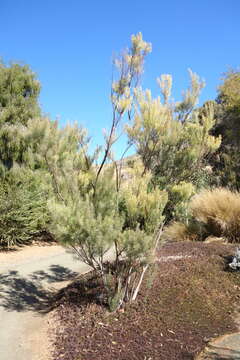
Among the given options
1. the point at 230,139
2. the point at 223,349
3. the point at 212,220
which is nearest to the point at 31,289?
the point at 223,349

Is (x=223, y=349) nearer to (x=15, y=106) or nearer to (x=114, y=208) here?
(x=114, y=208)

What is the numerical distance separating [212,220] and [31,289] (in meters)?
5.30

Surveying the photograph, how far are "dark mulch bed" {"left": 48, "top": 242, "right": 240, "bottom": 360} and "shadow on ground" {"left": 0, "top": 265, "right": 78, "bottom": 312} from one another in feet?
1.25

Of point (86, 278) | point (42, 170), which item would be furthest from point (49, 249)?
point (86, 278)

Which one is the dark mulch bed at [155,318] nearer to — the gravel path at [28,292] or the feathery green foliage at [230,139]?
the gravel path at [28,292]

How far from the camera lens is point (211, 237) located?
8.84 meters

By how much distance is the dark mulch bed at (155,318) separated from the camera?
3.65m

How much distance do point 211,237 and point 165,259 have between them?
2.68 meters

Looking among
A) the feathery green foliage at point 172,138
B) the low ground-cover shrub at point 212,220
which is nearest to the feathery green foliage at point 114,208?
the feathery green foliage at point 172,138

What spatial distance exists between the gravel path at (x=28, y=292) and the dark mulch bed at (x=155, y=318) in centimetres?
31

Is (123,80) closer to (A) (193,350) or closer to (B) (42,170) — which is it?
(A) (193,350)

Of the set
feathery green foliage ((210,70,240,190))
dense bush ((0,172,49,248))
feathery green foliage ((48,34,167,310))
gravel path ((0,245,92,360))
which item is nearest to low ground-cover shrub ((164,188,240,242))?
gravel path ((0,245,92,360))

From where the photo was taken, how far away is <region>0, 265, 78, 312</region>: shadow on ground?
5.22 m

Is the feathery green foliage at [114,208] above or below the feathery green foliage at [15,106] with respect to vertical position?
below
